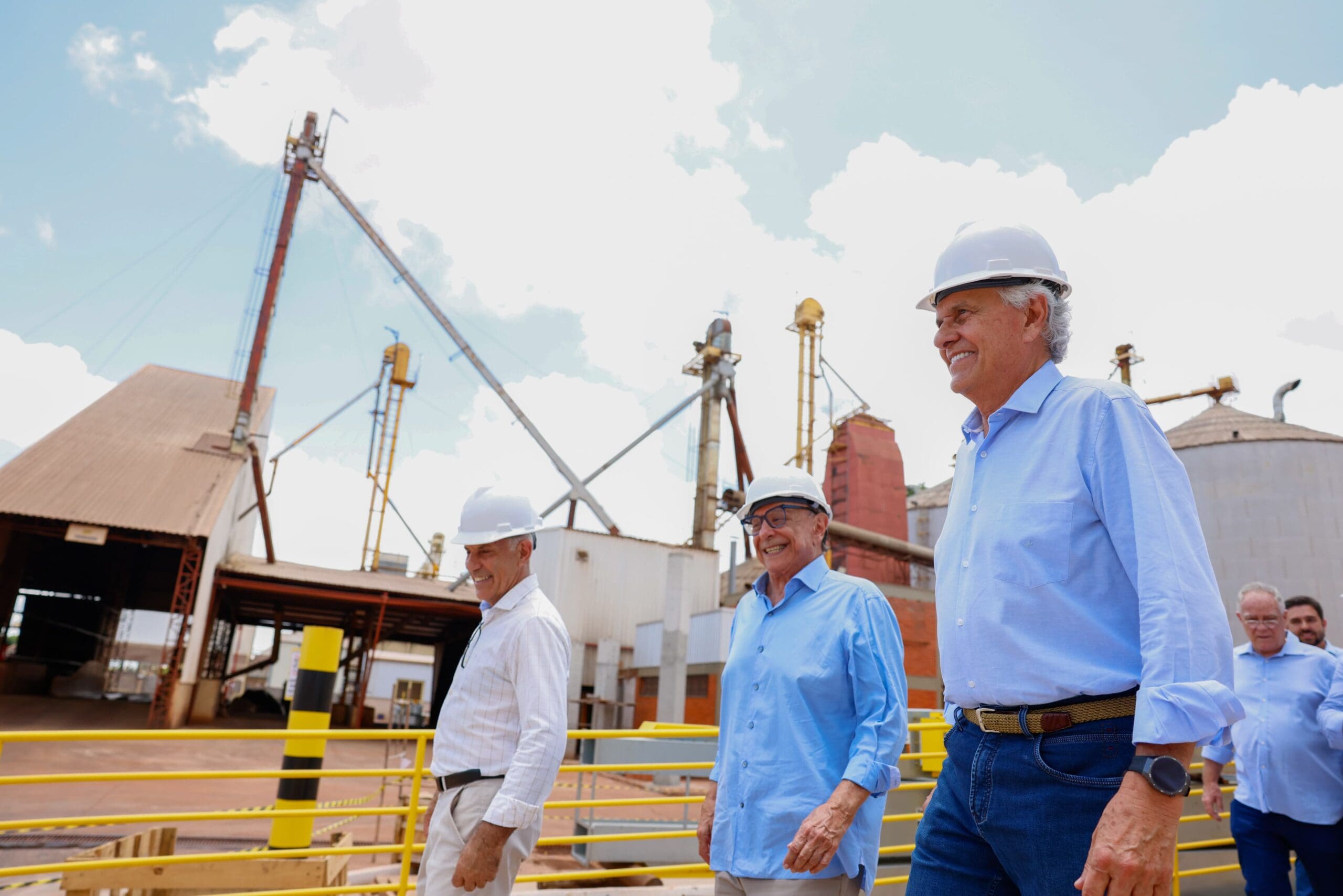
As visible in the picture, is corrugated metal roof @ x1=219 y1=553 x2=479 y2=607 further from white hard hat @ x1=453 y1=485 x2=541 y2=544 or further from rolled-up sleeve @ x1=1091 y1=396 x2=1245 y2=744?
rolled-up sleeve @ x1=1091 y1=396 x2=1245 y2=744

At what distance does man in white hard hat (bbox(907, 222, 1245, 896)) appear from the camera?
1.38 m

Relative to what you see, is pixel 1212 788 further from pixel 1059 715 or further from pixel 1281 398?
pixel 1281 398

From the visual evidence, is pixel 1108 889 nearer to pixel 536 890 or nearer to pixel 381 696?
pixel 536 890

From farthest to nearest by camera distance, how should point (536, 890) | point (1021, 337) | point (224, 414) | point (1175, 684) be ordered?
point (224, 414), point (536, 890), point (1021, 337), point (1175, 684)

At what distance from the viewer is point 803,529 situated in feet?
9.78

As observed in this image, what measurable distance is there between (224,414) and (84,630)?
13.0m

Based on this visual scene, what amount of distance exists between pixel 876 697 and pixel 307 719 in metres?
4.90

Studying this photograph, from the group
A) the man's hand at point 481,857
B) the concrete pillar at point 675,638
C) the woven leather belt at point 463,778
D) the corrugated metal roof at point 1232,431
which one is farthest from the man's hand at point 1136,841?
the corrugated metal roof at point 1232,431

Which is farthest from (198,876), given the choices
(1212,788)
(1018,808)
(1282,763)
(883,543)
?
(883,543)

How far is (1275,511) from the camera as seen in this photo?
25016mm

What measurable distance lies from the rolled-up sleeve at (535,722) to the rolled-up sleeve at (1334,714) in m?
3.86

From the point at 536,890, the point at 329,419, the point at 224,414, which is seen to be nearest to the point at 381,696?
the point at 329,419

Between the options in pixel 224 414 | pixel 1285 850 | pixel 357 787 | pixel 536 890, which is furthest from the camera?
pixel 224 414

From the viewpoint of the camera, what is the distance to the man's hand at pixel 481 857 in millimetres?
2551
